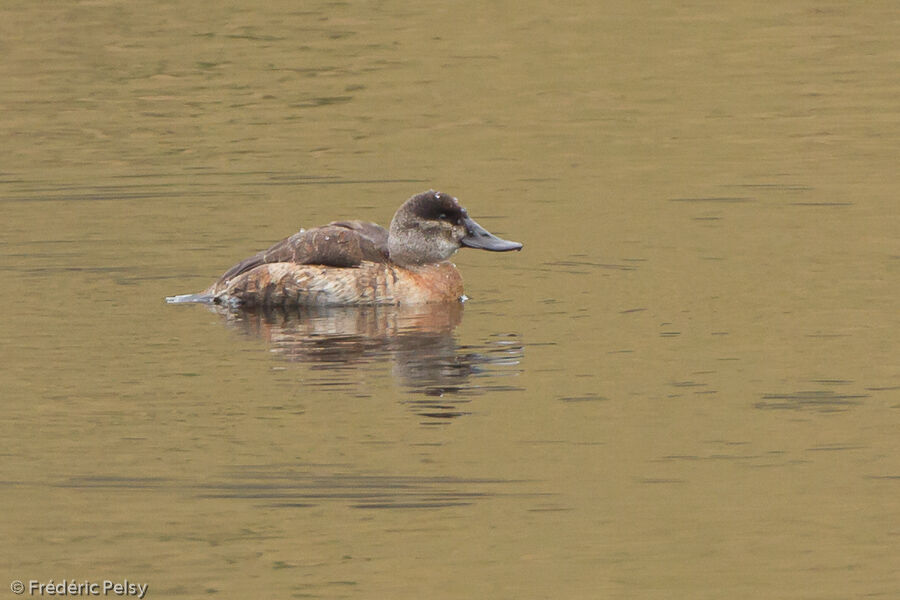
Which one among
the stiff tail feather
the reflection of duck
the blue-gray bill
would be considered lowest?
the reflection of duck

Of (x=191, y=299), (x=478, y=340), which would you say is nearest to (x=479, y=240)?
(x=478, y=340)

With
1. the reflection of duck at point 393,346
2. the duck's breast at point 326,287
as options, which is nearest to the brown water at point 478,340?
the reflection of duck at point 393,346

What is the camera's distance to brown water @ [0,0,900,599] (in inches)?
328

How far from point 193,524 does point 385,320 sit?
4.79m

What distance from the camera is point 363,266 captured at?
1388cm

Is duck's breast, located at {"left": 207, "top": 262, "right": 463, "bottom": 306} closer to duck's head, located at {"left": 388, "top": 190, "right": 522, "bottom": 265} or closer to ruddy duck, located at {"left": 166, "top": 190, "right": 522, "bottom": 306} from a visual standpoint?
ruddy duck, located at {"left": 166, "top": 190, "right": 522, "bottom": 306}

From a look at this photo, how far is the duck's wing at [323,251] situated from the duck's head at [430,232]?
172mm

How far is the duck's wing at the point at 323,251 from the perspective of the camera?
13836 millimetres

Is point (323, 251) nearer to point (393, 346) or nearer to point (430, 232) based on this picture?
point (430, 232)

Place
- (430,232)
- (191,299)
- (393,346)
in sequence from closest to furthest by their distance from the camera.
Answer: (393,346)
(191,299)
(430,232)

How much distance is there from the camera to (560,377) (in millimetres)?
11031

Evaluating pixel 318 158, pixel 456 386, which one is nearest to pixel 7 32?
pixel 318 158

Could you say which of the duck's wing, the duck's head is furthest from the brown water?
the duck's wing

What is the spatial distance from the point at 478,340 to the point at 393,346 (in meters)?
0.57
